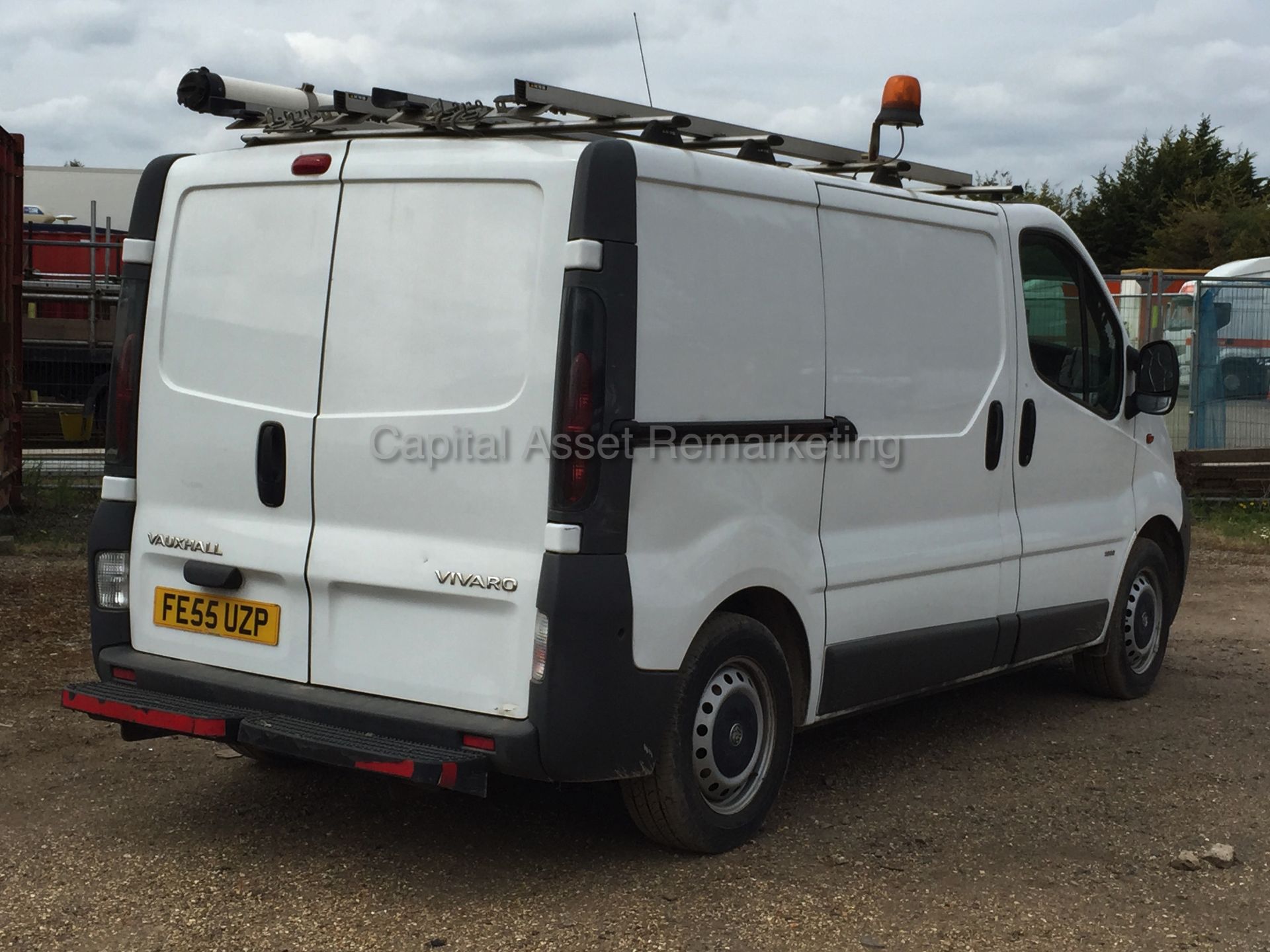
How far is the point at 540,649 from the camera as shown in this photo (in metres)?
4.17

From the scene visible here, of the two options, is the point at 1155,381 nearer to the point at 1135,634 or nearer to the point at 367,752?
the point at 1135,634

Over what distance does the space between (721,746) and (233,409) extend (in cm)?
186

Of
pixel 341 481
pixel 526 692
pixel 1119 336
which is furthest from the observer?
pixel 1119 336

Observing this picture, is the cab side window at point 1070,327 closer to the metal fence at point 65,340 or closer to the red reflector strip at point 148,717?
the red reflector strip at point 148,717

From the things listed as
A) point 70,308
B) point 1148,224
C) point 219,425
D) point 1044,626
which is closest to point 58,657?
point 219,425

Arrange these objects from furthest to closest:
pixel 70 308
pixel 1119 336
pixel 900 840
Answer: pixel 70 308
pixel 1119 336
pixel 900 840

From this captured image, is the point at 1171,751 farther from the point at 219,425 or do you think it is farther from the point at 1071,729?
the point at 219,425

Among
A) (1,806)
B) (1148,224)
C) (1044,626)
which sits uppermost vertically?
(1148,224)

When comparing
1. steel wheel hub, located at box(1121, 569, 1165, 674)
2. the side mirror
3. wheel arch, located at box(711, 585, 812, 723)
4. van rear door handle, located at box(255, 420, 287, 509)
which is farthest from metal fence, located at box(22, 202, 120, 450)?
wheel arch, located at box(711, 585, 812, 723)

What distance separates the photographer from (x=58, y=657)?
7496mm

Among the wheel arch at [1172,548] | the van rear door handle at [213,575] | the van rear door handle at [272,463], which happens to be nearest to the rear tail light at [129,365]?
the van rear door handle at [213,575]

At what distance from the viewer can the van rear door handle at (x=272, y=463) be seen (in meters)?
4.61

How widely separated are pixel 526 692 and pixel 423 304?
3.81 feet

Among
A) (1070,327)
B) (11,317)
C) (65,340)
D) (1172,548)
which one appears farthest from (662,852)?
(65,340)
